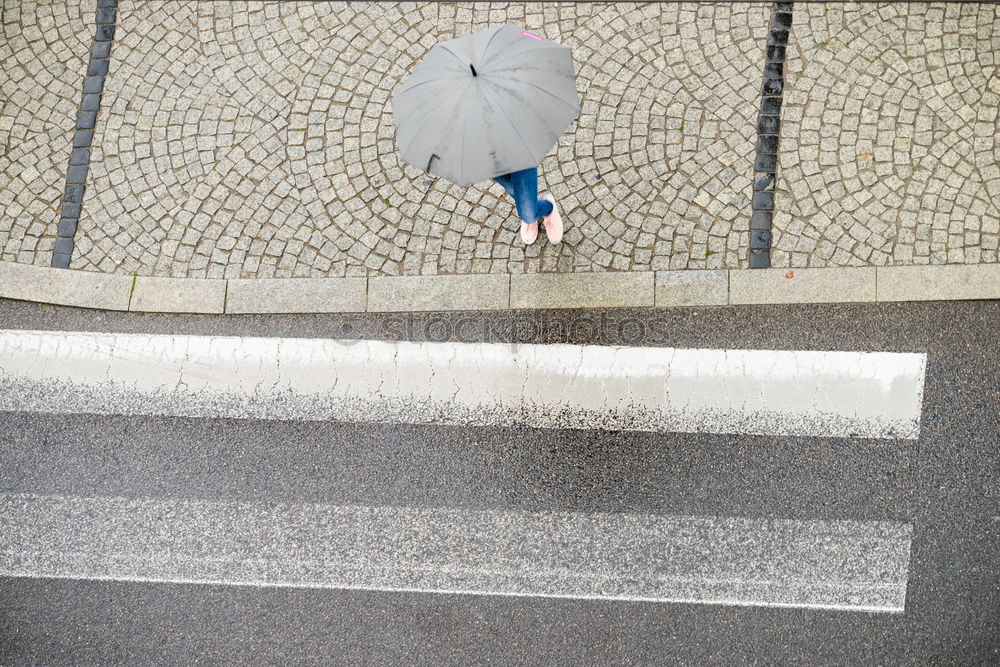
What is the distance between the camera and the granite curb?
505 centimetres

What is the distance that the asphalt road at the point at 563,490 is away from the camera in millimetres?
4719

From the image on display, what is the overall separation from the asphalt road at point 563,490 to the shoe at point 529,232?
53 cm

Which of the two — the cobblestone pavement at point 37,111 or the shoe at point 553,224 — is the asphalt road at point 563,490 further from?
the cobblestone pavement at point 37,111

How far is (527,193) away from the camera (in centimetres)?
469

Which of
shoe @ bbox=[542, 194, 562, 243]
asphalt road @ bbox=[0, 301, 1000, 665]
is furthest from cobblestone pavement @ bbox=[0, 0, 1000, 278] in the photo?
asphalt road @ bbox=[0, 301, 1000, 665]

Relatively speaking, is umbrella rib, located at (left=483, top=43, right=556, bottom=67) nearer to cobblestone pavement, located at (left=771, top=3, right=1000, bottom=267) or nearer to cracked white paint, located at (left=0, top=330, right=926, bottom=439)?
cracked white paint, located at (left=0, top=330, right=926, bottom=439)

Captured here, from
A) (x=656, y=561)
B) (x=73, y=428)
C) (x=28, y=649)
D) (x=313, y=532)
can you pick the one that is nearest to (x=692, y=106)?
(x=656, y=561)

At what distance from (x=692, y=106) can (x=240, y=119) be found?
11.2 feet

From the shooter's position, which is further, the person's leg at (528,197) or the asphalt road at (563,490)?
the asphalt road at (563,490)

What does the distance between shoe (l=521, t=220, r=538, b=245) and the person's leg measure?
0.12 m

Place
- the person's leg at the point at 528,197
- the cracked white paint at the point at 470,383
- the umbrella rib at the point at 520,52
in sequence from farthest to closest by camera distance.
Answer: the cracked white paint at the point at 470,383 < the person's leg at the point at 528,197 < the umbrella rib at the point at 520,52

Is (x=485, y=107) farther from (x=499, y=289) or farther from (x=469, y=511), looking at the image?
(x=469, y=511)

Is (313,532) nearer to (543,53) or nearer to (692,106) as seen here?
(543,53)

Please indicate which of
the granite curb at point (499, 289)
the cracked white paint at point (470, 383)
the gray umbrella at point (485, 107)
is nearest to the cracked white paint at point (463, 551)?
the cracked white paint at point (470, 383)
